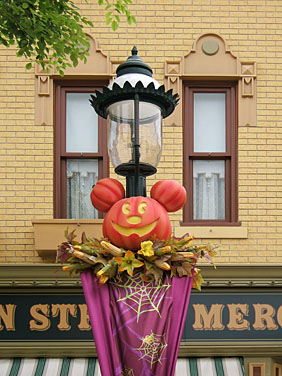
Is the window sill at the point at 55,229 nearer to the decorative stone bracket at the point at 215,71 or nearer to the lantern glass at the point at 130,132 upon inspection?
the decorative stone bracket at the point at 215,71

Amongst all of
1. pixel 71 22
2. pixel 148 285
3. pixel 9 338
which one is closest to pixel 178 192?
pixel 148 285

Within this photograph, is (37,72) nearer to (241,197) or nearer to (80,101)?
(80,101)

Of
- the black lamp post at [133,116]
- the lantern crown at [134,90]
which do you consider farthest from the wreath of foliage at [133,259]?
the lantern crown at [134,90]

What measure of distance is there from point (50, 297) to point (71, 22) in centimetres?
339

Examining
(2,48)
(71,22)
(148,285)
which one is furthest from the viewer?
(2,48)

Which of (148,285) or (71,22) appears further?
(71,22)

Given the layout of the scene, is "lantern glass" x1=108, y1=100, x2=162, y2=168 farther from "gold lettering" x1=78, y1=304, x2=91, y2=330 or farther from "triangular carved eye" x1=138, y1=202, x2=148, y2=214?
"gold lettering" x1=78, y1=304, x2=91, y2=330

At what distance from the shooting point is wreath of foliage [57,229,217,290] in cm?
405

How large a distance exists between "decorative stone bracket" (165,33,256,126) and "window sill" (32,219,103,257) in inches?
67.8

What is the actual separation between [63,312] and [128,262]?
3.22m

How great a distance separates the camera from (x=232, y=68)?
7371mm

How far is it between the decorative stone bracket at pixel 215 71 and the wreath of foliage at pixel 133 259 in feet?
11.2

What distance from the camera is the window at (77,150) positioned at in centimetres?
734

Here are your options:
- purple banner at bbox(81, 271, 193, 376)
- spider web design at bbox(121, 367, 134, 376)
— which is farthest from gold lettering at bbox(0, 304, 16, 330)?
spider web design at bbox(121, 367, 134, 376)
